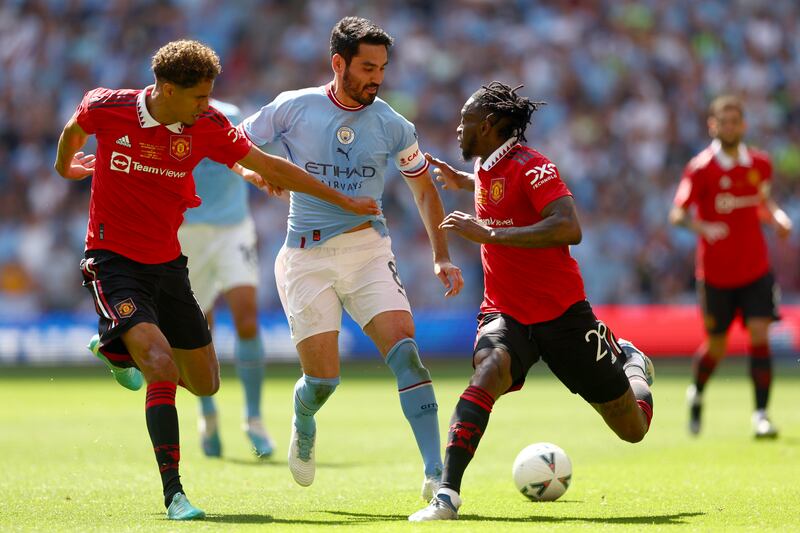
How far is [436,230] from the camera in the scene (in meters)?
7.56

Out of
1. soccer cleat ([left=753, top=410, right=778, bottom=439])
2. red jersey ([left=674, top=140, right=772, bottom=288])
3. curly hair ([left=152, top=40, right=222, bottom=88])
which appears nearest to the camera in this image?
curly hair ([left=152, top=40, right=222, bottom=88])

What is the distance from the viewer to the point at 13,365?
20.3m

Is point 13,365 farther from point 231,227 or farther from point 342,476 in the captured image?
point 342,476

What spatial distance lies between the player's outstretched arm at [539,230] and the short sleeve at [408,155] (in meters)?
1.11

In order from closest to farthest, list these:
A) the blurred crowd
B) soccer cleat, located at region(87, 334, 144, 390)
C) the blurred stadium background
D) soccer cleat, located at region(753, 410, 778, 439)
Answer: soccer cleat, located at region(87, 334, 144, 390) → soccer cleat, located at region(753, 410, 778, 439) → the blurred stadium background → the blurred crowd

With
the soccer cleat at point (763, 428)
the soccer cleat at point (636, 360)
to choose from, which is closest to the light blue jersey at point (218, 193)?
the soccer cleat at point (636, 360)

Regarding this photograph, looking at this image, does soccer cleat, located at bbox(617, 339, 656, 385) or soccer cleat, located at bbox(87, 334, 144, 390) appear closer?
soccer cleat, located at bbox(87, 334, 144, 390)

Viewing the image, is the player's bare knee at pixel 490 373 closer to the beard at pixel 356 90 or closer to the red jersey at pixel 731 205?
the beard at pixel 356 90

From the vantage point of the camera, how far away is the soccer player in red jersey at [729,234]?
11.9 meters

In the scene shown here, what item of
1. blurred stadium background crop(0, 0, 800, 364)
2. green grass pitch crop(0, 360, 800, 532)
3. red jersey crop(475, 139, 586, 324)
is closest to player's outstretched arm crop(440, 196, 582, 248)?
red jersey crop(475, 139, 586, 324)

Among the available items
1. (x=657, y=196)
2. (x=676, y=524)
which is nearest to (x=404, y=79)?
(x=657, y=196)

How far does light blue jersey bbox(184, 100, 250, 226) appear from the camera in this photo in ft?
34.4

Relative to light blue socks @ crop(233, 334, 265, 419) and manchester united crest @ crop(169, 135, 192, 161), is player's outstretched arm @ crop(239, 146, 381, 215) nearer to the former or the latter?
manchester united crest @ crop(169, 135, 192, 161)

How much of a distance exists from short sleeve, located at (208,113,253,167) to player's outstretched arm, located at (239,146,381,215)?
4 cm
